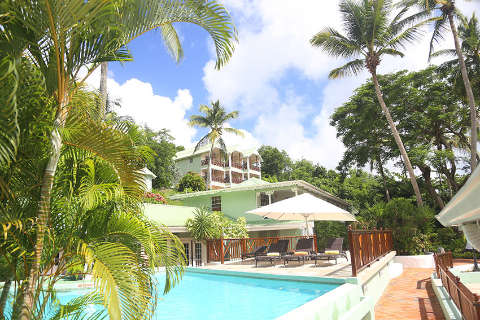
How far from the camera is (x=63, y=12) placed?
2.88 meters

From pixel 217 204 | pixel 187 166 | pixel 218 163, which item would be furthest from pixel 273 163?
pixel 217 204

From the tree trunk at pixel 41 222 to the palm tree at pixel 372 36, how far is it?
2091cm

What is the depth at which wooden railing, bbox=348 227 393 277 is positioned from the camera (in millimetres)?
8539

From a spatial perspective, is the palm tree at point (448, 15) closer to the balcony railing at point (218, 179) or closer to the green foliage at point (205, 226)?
the green foliage at point (205, 226)

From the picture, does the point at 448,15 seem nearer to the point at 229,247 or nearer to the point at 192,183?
the point at 229,247

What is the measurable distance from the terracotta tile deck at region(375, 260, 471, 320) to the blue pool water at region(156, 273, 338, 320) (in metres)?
1.62

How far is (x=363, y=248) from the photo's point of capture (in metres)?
9.67

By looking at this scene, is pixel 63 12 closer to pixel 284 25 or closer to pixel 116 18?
pixel 116 18

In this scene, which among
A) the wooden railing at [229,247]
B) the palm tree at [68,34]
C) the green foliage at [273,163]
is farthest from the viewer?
the green foliage at [273,163]

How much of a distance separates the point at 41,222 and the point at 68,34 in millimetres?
1803

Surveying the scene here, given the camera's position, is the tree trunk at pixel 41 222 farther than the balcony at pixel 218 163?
No

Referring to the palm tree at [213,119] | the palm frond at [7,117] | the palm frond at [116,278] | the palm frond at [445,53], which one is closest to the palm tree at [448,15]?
the palm frond at [445,53]

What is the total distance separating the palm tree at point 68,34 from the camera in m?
2.88

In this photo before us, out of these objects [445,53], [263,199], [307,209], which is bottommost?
[307,209]
